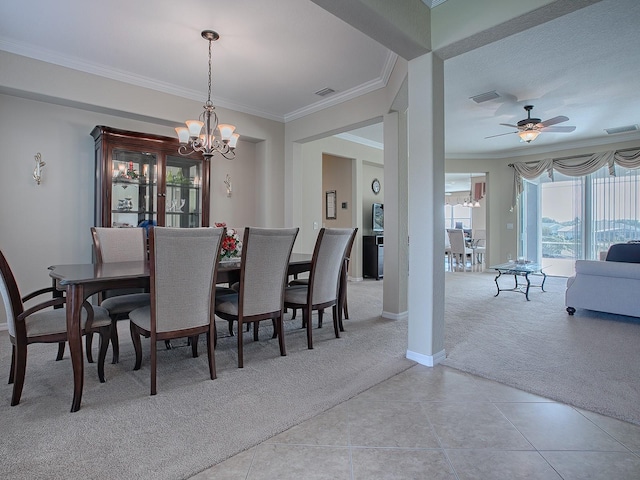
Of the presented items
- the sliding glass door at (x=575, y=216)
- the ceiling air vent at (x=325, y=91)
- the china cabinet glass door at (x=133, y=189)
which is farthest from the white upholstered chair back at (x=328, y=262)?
the sliding glass door at (x=575, y=216)

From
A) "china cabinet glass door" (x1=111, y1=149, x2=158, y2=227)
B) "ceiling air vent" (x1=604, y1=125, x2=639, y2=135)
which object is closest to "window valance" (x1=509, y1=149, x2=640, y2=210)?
"ceiling air vent" (x1=604, y1=125, x2=639, y2=135)

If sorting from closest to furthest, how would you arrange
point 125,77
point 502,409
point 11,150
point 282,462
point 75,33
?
point 282,462, point 502,409, point 75,33, point 11,150, point 125,77

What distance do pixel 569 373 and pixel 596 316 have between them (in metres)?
2.21

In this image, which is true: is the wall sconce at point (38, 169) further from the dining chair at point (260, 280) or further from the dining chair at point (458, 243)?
the dining chair at point (458, 243)

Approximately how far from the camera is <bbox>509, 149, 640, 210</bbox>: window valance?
647 cm

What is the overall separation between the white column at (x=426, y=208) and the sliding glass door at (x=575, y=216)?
5838mm

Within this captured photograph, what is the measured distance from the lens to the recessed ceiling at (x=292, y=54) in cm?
285

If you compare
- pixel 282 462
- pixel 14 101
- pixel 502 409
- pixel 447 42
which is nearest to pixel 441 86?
pixel 447 42

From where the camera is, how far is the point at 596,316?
414cm

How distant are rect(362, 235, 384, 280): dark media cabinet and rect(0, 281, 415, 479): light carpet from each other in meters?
3.81

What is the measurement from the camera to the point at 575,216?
290 inches

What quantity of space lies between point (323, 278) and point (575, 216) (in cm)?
674

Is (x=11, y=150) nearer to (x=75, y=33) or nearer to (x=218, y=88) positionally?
(x=75, y=33)

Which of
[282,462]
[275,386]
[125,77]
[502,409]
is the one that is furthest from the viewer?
[125,77]
